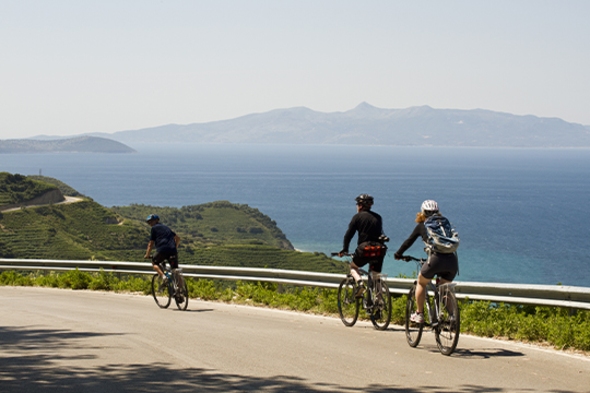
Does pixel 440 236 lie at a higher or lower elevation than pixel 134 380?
higher

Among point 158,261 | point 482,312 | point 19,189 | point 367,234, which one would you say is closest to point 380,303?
point 367,234

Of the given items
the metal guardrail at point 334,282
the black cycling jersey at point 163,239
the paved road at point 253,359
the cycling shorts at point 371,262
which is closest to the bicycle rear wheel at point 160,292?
the black cycling jersey at point 163,239

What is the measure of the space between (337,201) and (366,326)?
168 metres

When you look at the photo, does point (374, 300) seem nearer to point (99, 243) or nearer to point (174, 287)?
point (174, 287)

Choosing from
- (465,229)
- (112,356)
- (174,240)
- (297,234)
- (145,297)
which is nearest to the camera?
(112,356)

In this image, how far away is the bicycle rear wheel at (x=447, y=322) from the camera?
25.4 feet

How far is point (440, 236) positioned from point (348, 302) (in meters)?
2.93

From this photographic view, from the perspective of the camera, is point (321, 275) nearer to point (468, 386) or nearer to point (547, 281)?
point (468, 386)

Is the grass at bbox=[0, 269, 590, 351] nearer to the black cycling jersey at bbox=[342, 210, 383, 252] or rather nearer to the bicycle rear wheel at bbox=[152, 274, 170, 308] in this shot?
the bicycle rear wheel at bbox=[152, 274, 170, 308]

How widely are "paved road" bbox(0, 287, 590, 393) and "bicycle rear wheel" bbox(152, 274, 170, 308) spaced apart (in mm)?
1854

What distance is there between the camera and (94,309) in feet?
41.5

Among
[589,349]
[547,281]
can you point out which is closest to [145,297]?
[589,349]

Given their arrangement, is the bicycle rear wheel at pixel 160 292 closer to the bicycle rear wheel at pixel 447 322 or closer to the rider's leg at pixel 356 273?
the rider's leg at pixel 356 273

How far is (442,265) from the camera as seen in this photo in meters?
7.92
